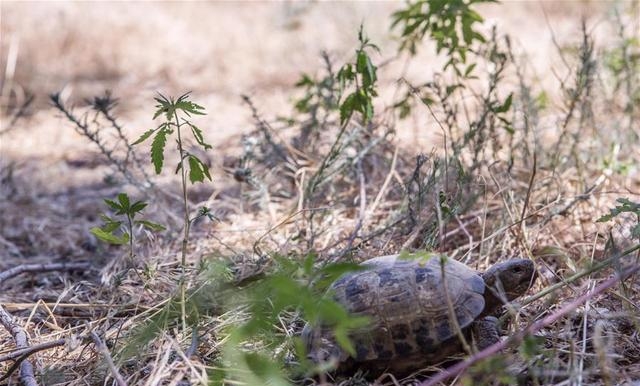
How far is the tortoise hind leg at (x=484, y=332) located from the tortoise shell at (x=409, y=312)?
61mm

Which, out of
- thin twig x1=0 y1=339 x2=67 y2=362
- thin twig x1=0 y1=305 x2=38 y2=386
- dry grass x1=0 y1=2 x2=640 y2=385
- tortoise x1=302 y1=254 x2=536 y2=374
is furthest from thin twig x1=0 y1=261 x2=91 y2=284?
tortoise x1=302 y1=254 x2=536 y2=374

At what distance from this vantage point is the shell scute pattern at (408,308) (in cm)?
205

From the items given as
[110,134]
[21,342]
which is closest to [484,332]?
[21,342]

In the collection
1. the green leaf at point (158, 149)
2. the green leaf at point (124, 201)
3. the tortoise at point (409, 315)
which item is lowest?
the tortoise at point (409, 315)

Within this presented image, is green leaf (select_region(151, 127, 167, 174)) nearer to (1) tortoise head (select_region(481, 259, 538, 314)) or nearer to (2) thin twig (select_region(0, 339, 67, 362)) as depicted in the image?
(2) thin twig (select_region(0, 339, 67, 362))

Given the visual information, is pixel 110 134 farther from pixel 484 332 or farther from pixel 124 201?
pixel 484 332

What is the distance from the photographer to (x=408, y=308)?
81.2 inches

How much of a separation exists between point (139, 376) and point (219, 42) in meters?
5.99

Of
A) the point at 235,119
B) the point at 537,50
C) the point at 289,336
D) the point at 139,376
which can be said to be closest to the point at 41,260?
the point at 139,376

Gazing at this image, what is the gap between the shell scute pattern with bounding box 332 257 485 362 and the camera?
6.72ft

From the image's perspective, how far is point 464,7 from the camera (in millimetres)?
3092

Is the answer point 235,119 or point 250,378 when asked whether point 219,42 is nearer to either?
point 235,119

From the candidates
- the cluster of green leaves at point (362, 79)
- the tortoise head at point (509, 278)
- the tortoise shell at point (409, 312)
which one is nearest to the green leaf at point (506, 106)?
the cluster of green leaves at point (362, 79)

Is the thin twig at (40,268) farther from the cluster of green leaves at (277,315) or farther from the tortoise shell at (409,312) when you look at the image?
the tortoise shell at (409,312)
